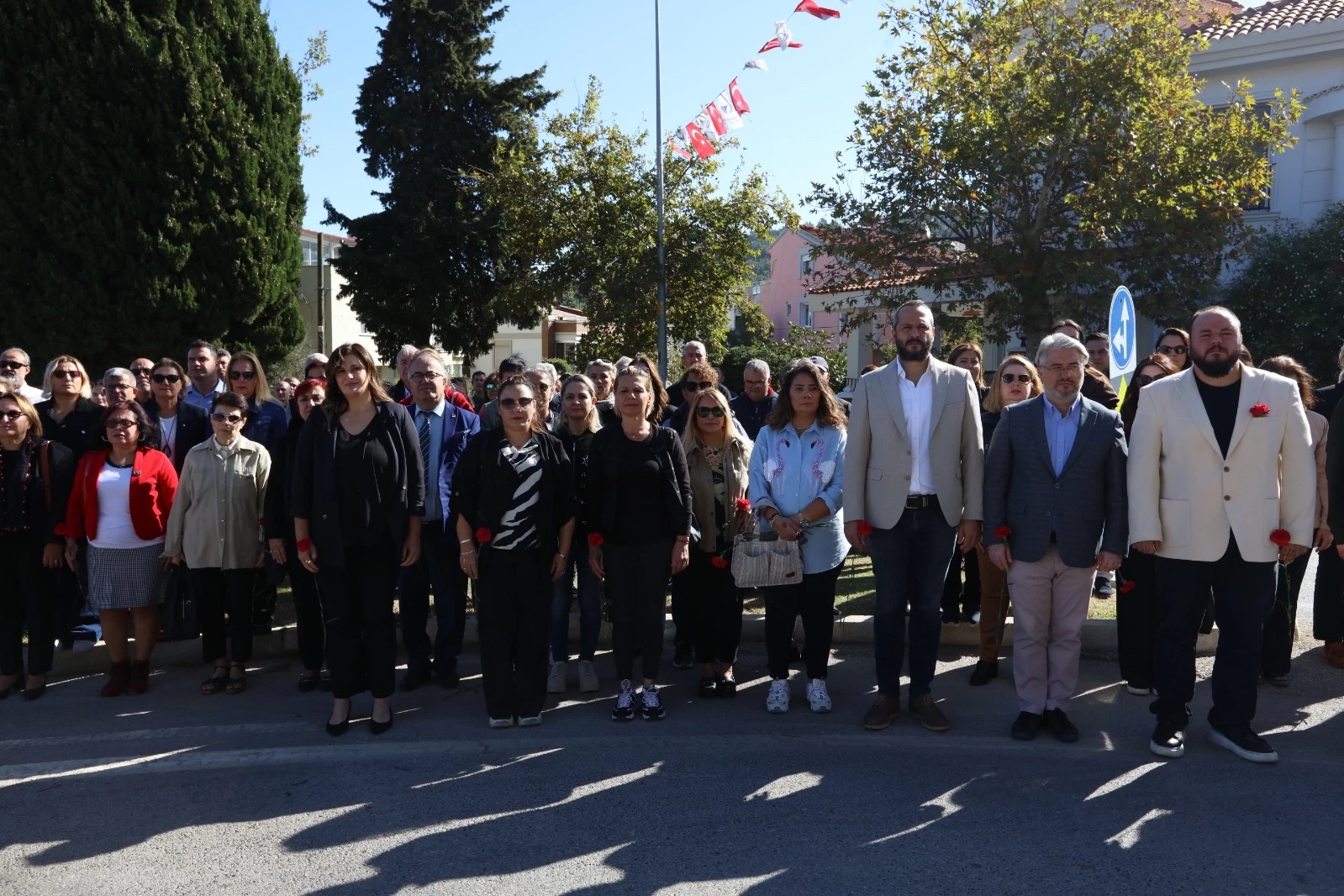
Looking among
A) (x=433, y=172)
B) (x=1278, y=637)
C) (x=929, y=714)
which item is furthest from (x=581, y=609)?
(x=433, y=172)

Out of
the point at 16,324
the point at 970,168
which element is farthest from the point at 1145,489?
the point at 16,324

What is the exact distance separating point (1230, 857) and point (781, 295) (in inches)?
2170

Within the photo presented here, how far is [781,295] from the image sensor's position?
57875mm

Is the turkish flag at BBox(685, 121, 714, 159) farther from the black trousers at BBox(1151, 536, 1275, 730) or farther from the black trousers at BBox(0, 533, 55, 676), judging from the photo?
the black trousers at BBox(1151, 536, 1275, 730)

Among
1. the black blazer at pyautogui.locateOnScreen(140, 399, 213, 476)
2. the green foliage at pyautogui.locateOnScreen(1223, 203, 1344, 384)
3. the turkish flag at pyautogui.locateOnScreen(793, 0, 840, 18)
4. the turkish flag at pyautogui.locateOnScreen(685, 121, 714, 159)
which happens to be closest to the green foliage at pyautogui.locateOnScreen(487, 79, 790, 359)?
the turkish flag at pyautogui.locateOnScreen(685, 121, 714, 159)

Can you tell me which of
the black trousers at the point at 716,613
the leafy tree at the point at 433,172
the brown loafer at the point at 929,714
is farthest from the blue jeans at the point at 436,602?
the leafy tree at the point at 433,172

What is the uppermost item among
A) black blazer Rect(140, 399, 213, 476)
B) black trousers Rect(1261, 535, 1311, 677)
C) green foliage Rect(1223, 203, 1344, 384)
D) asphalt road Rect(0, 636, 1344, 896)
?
green foliage Rect(1223, 203, 1344, 384)

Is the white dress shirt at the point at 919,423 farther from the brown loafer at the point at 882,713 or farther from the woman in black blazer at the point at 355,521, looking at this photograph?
the woman in black blazer at the point at 355,521

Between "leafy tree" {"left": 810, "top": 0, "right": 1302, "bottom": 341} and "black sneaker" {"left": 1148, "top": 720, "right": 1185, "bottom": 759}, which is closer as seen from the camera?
"black sneaker" {"left": 1148, "top": 720, "right": 1185, "bottom": 759}

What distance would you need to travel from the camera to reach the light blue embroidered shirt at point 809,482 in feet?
18.8

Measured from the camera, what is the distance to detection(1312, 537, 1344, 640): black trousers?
247 inches

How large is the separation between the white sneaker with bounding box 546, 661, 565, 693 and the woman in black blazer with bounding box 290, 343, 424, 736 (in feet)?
3.40

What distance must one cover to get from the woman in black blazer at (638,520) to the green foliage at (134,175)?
11.1 m

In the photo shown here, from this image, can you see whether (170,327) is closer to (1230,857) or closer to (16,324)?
(16,324)
